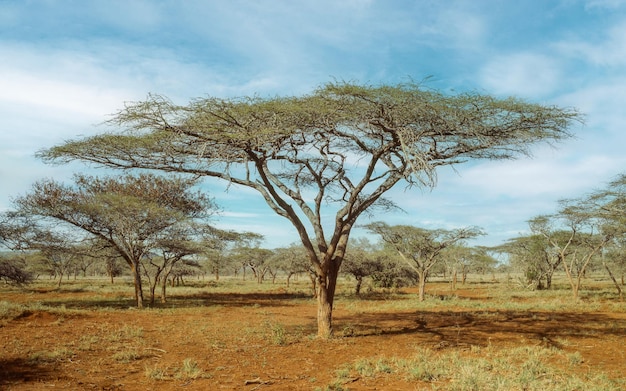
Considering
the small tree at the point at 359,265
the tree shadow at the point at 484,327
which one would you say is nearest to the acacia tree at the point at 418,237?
the small tree at the point at 359,265

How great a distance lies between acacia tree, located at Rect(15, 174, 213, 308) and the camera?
20734 mm

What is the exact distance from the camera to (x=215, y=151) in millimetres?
10695

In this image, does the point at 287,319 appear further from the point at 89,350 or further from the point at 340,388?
the point at 340,388

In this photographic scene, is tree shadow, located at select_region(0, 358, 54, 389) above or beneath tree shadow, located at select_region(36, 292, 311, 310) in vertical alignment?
above

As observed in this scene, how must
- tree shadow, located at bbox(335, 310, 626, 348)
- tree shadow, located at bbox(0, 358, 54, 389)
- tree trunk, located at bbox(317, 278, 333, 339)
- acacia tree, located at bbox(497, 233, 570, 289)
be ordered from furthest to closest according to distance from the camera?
acacia tree, located at bbox(497, 233, 570, 289) → tree shadow, located at bbox(335, 310, 626, 348) → tree trunk, located at bbox(317, 278, 333, 339) → tree shadow, located at bbox(0, 358, 54, 389)

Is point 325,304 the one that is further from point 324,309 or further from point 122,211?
point 122,211

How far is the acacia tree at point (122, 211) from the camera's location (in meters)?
20.7

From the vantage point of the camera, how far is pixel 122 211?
20750mm

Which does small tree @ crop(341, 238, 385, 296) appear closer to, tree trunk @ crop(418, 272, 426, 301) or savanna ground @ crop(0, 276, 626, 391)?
tree trunk @ crop(418, 272, 426, 301)

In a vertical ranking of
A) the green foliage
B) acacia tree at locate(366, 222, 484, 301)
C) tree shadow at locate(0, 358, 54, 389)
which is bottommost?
tree shadow at locate(0, 358, 54, 389)

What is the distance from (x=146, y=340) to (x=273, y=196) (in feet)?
17.1

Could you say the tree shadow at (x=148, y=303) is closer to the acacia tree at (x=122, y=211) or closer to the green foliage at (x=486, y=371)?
the acacia tree at (x=122, y=211)

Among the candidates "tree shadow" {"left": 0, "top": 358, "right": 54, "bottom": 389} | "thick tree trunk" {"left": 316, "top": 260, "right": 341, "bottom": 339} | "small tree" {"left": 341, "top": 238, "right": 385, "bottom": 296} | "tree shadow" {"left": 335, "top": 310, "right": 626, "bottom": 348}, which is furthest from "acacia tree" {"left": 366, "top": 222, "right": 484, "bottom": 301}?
"tree shadow" {"left": 0, "top": 358, "right": 54, "bottom": 389}

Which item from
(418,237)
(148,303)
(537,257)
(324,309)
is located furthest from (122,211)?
(537,257)
